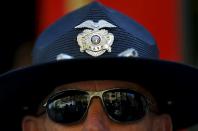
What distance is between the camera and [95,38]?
3582mm

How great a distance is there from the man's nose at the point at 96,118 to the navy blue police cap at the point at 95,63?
0.43 feet

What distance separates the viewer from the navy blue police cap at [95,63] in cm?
354

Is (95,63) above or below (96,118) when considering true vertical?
above

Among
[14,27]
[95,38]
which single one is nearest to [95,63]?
[95,38]

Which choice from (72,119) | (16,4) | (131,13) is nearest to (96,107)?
(72,119)

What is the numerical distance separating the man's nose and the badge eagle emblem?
202mm

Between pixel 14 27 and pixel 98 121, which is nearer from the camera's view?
pixel 98 121

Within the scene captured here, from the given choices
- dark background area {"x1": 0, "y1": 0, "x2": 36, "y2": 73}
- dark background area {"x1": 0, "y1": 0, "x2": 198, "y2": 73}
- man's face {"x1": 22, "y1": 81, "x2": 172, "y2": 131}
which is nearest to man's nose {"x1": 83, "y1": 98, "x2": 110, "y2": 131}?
man's face {"x1": 22, "y1": 81, "x2": 172, "y2": 131}

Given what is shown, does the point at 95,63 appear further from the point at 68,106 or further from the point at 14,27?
the point at 14,27

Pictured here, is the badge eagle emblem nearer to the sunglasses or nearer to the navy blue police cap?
the navy blue police cap

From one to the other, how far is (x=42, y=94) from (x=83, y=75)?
0.22 m

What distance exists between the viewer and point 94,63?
352 cm

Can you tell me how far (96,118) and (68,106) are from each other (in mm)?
130

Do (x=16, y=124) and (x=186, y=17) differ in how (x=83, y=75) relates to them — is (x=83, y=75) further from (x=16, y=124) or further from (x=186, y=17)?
(x=186, y=17)
